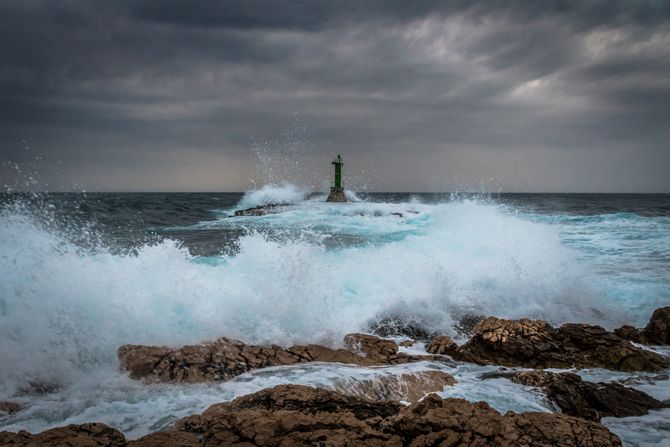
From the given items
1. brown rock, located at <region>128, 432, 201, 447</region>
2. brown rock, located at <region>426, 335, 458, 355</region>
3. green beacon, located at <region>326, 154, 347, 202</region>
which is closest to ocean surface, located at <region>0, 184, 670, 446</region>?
brown rock, located at <region>426, 335, 458, 355</region>

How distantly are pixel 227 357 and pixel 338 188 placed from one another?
111ft

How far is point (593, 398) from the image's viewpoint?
4.41 meters

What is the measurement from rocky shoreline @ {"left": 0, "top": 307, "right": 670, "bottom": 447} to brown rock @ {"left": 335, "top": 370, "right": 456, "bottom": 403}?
0.01 metres

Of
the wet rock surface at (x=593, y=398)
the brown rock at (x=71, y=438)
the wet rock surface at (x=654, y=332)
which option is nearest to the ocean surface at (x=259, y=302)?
the wet rock surface at (x=593, y=398)

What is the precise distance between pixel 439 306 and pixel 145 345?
17.3 ft

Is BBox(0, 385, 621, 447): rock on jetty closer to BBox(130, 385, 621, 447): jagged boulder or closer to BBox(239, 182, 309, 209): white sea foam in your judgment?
BBox(130, 385, 621, 447): jagged boulder

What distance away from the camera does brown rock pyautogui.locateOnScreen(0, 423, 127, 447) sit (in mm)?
2924

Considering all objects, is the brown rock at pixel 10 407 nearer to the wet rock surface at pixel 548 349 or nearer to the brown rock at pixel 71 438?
the brown rock at pixel 71 438

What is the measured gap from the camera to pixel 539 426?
10.6 feet

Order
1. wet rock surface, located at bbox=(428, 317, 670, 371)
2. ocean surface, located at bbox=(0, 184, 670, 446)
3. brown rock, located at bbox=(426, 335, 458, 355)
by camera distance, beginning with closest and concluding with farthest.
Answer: ocean surface, located at bbox=(0, 184, 670, 446) < wet rock surface, located at bbox=(428, 317, 670, 371) < brown rock, located at bbox=(426, 335, 458, 355)

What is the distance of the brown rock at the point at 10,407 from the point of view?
162 inches

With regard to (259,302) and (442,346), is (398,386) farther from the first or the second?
(259,302)

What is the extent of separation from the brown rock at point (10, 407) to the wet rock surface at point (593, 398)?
Answer: 540 centimetres

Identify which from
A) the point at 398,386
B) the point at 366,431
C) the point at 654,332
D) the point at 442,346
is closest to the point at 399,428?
the point at 366,431
